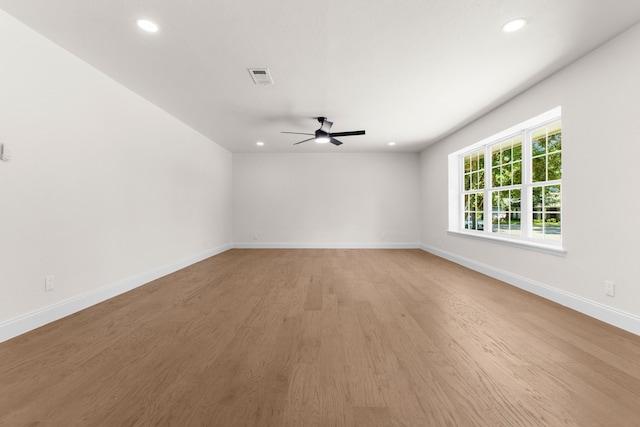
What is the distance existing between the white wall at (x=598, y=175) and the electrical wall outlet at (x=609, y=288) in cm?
3

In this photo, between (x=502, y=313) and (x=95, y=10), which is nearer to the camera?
(x=95, y=10)

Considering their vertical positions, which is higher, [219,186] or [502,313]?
[219,186]

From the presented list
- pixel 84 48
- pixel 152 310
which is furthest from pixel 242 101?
pixel 152 310

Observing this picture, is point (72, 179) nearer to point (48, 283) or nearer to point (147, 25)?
point (48, 283)

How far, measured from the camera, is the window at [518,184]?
3180 mm

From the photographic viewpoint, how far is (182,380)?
59.0 inches

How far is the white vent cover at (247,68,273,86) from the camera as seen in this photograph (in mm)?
2805

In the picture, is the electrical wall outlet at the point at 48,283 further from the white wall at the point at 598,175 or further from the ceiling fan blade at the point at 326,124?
the white wall at the point at 598,175

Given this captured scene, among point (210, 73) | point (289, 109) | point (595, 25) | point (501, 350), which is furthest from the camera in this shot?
point (289, 109)

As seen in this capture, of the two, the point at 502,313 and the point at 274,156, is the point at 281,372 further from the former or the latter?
the point at 274,156

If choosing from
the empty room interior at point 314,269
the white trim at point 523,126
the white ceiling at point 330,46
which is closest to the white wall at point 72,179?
the empty room interior at point 314,269

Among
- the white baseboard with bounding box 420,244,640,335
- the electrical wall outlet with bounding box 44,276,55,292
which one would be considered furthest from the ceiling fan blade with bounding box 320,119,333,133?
the electrical wall outlet with bounding box 44,276,55,292

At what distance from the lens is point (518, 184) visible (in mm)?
3713

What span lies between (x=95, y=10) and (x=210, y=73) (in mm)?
1028
